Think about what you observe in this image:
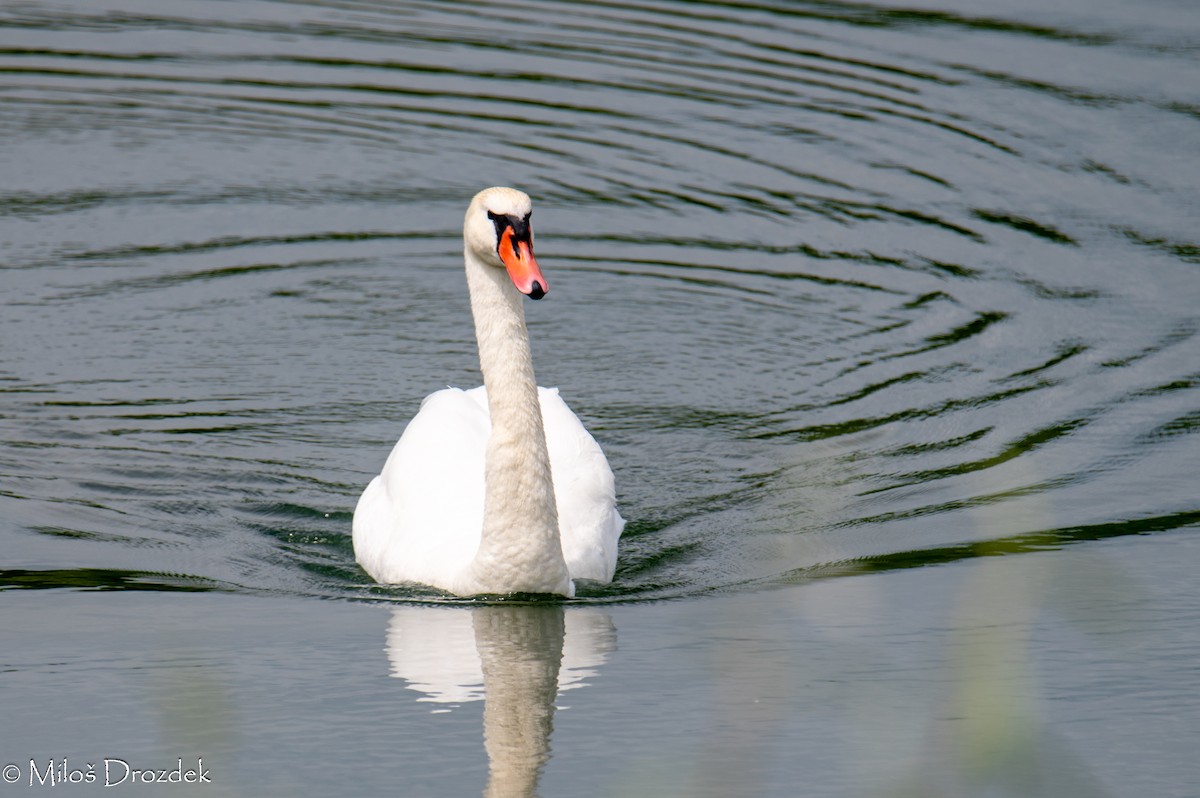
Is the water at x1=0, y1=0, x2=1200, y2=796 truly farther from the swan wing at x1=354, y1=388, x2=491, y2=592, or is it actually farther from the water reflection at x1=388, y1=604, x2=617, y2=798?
the swan wing at x1=354, y1=388, x2=491, y2=592

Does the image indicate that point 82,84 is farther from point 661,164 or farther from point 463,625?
point 463,625

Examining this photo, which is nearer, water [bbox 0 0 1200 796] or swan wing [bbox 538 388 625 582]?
water [bbox 0 0 1200 796]

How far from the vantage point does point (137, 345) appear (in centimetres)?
1200

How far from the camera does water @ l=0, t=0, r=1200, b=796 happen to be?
22.5 ft

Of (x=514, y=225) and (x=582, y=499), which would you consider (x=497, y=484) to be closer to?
(x=582, y=499)

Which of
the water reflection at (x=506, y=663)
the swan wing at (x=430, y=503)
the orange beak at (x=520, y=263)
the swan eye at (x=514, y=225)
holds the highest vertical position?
the swan eye at (x=514, y=225)

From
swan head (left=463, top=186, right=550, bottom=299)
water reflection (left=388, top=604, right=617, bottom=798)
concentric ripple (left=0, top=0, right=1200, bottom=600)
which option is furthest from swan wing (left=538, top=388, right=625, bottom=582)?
swan head (left=463, top=186, right=550, bottom=299)

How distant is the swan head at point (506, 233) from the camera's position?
25.6 ft

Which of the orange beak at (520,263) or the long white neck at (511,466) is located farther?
the long white neck at (511,466)

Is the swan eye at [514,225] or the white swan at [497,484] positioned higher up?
the swan eye at [514,225]

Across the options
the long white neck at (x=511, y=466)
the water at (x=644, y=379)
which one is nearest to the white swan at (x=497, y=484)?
the long white neck at (x=511, y=466)

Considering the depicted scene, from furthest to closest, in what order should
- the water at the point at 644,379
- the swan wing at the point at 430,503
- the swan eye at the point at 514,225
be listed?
1. the swan wing at the point at 430,503
2. the swan eye at the point at 514,225
3. the water at the point at 644,379

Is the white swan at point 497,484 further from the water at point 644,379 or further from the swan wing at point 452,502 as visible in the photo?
the water at point 644,379

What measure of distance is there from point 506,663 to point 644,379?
431 cm
